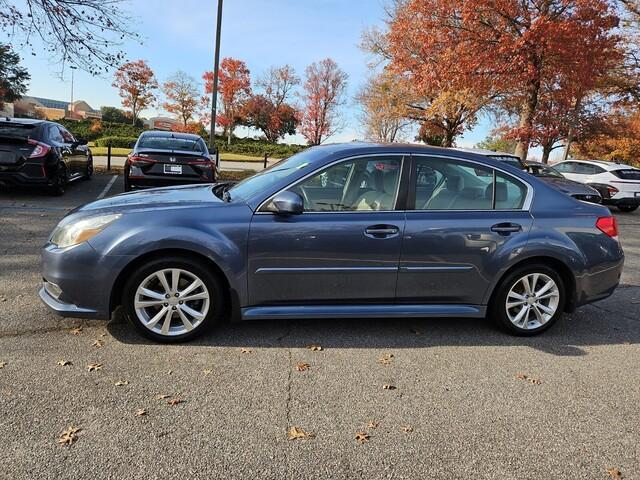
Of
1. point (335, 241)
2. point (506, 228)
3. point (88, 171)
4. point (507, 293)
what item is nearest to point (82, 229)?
point (335, 241)

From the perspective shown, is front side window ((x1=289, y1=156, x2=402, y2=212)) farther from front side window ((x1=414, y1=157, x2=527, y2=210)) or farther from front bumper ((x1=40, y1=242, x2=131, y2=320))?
front bumper ((x1=40, y1=242, x2=131, y2=320))

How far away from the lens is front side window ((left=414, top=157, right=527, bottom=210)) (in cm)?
409

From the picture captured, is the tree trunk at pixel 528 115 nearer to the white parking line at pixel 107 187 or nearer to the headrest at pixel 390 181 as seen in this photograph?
the white parking line at pixel 107 187

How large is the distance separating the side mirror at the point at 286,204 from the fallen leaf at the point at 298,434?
1.57m

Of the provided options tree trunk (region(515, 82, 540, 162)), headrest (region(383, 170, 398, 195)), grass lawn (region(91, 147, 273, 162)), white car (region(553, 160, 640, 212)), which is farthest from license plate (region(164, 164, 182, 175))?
grass lawn (region(91, 147, 273, 162))

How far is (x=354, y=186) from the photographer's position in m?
4.05

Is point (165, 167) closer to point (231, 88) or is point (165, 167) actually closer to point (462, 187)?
point (462, 187)

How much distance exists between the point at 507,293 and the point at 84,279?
10.9ft

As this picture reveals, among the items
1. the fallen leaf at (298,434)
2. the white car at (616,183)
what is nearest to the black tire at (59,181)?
→ the fallen leaf at (298,434)

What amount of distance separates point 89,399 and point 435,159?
3062 millimetres

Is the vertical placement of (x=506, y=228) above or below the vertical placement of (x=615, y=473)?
above

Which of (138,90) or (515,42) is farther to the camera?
(138,90)

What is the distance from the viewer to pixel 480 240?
4055 mm

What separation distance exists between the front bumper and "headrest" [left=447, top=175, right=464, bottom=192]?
2585 millimetres
